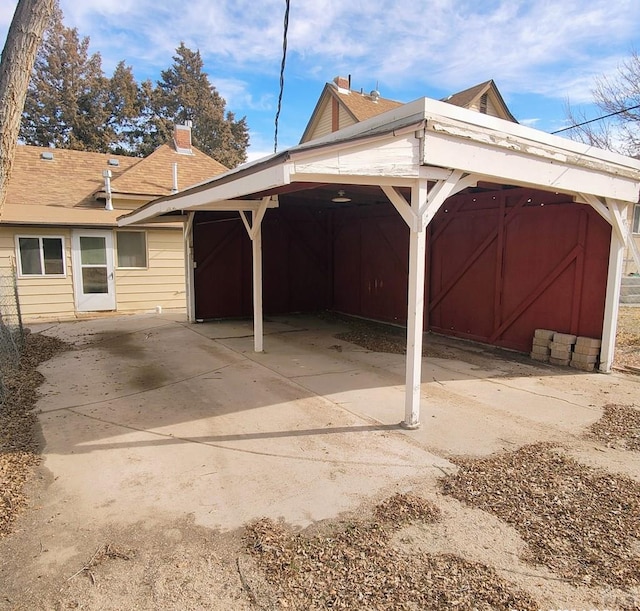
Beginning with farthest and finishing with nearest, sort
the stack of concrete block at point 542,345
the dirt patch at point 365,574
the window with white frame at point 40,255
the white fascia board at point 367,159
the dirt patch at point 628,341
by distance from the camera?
the window with white frame at point 40,255
the stack of concrete block at point 542,345
the dirt patch at point 628,341
the white fascia board at point 367,159
the dirt patch at point 365,574

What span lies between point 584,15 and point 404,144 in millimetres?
8871

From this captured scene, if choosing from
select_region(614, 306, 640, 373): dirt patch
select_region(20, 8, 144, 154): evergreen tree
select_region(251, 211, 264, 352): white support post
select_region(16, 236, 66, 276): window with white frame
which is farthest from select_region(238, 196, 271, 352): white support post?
select_region(20, 8, 144, 154): evergreen tree

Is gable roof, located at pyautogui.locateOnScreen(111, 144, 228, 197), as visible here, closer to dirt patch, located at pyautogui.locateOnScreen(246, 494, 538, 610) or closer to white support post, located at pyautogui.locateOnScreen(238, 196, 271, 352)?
white support post, located at pyautogui.locateOnScreen(238, 196, 271, 352)

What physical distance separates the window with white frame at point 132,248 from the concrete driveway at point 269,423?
4.32m

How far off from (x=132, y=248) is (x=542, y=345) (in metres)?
9.93

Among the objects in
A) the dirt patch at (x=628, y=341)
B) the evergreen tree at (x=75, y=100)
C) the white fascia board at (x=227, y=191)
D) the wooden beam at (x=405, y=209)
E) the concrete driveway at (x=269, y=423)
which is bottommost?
the concrete driveway at (x=269, y=423)

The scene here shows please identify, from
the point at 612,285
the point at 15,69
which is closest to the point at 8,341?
the point at 15,69

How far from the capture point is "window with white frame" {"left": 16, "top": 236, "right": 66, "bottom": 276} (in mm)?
10445

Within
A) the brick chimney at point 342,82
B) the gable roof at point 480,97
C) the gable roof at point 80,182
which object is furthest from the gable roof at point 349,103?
the gable roof at point 80,182

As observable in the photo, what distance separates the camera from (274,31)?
6.48 metres

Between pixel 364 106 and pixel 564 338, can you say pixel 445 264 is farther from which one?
pixel 364 106

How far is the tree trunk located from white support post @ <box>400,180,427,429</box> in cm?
342

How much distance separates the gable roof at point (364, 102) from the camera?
1603 centimetres

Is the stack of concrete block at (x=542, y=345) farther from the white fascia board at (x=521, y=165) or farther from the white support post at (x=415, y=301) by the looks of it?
the white support post at (x=415, y=301)
